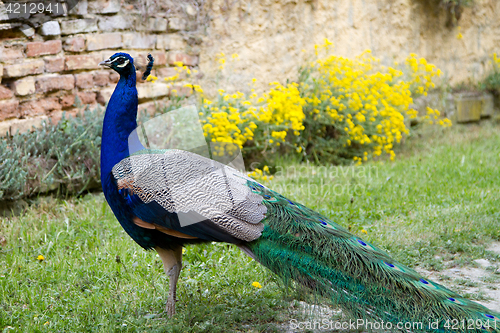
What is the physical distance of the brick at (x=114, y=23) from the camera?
190 inches

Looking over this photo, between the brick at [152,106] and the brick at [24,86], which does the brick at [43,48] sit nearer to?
the brick at [24,86]

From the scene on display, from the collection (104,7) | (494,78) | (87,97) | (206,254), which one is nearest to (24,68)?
(87,97)

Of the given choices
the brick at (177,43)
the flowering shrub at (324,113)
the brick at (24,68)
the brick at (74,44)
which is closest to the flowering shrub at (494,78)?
the flowering shrub at (324,113)

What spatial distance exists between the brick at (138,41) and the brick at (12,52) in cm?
109

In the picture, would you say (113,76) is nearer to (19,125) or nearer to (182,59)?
(182,59)

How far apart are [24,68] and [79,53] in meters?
0.58

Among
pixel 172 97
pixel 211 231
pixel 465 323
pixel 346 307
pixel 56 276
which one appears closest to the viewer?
pixel 465 323

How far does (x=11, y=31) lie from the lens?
4184 mm

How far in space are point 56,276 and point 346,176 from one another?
311 cm

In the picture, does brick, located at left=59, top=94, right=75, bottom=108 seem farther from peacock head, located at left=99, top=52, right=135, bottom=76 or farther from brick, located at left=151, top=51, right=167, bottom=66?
peacock head, located at left=99, top=52, right=135, bottom=76

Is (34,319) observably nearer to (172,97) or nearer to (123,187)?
(123,187)

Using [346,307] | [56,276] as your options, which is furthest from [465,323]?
[56,276]

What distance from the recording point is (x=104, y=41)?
190 inches

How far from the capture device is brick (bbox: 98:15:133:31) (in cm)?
483
